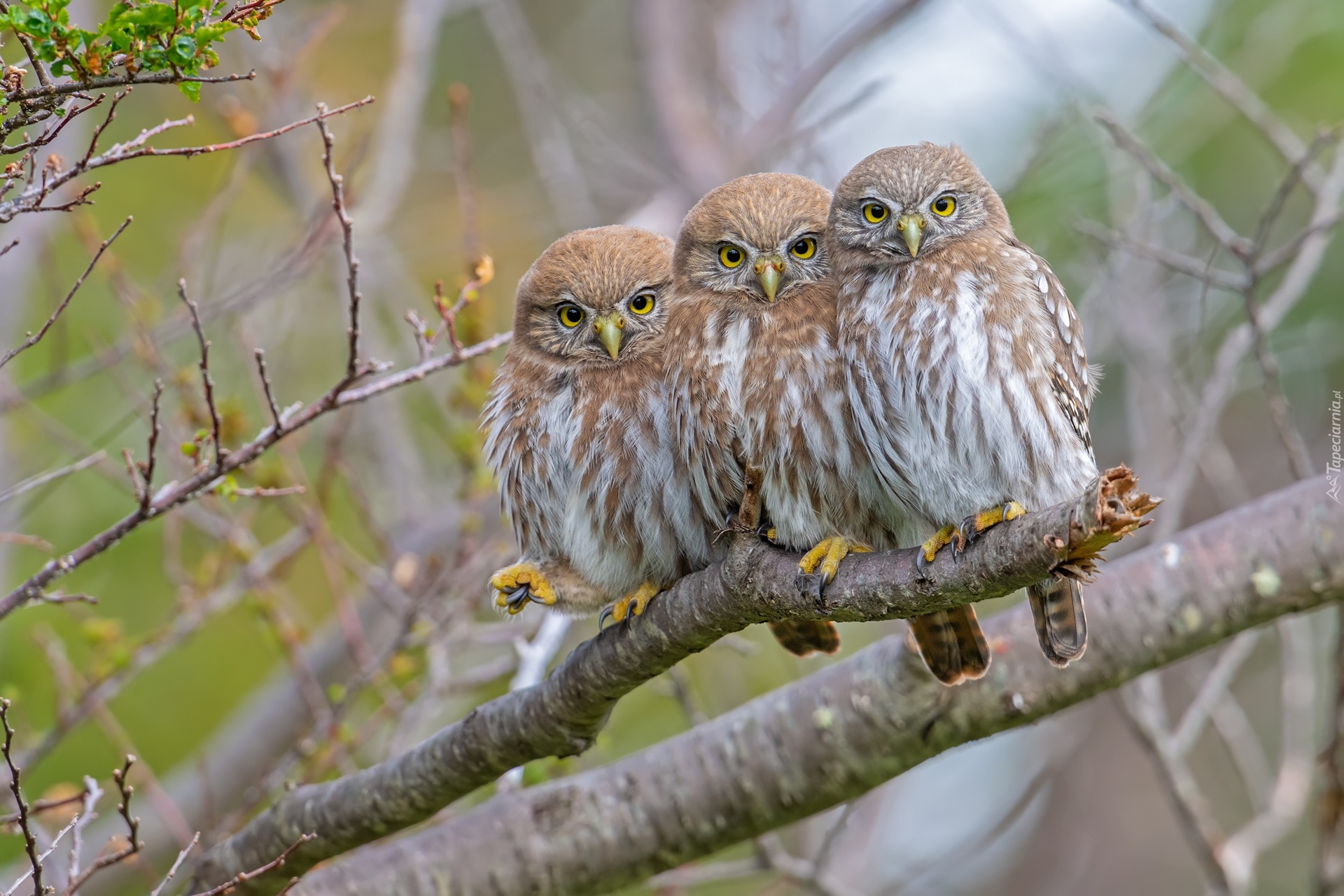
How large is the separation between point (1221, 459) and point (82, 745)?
21.3 feet

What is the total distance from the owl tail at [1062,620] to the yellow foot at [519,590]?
5.03ft

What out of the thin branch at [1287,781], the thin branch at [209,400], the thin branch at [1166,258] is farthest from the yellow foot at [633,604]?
the thin branch at [1287,781]

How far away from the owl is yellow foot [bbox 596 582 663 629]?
0.24 meters

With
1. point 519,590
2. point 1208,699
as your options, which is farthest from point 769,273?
point 1208,699

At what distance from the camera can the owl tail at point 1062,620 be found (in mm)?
3301

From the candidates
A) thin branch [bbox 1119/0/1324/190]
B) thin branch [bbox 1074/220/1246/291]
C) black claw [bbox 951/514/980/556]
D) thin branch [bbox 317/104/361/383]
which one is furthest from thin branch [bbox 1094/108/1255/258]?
thin branch [bbox 317/104/361/383]

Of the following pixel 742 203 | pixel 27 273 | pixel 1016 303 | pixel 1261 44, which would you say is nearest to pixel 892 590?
pixel 1016 303

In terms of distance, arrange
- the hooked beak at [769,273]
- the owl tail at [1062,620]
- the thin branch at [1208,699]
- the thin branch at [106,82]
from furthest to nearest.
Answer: the thin branch at [1208,699] < the hooked beak at [769,273] < the owl tail at [1062,620] < the thin branch at [106,82]

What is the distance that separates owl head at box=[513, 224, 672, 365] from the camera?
4000 millimetres

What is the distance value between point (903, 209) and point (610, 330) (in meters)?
0.97

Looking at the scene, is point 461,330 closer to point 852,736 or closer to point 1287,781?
point 852,736

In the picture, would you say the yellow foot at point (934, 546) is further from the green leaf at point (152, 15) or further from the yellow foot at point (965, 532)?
the green leaf at point (152, 15)

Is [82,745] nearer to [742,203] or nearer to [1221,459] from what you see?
[742,203]

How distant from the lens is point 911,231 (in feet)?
11.6
